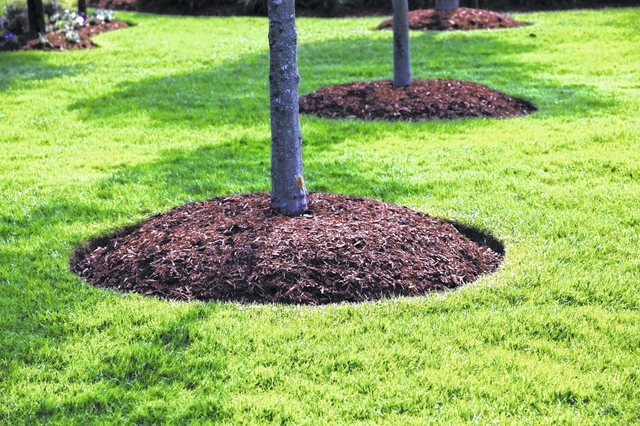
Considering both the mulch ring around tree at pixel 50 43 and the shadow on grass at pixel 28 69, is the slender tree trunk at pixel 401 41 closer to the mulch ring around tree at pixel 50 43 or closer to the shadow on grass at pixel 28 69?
the shadow on grass at pixel 28 69

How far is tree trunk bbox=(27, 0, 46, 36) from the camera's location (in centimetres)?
1588

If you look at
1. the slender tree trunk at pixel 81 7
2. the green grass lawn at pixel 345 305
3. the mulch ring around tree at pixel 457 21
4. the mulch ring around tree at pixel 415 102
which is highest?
the slender tree trunk at pixel 81 7

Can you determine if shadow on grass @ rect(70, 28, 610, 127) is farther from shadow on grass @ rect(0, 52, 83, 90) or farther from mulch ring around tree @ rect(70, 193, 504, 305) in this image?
mulch ring around tree @ rect(70, 193, 504, 305)

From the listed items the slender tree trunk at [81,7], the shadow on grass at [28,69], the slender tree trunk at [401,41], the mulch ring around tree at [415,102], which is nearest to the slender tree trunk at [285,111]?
the mulch ring around tree at [415,102]

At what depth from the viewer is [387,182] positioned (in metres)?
7.61

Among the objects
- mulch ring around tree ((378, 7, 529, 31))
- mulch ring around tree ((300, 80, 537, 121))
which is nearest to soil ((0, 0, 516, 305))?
mulch ring around tree ((300, 80, 537, 121))

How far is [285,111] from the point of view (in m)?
5.77

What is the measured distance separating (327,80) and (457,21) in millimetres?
6445

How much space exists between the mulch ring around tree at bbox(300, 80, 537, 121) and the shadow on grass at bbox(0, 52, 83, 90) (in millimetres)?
5095

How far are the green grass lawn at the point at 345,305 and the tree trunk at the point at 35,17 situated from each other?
3.04 metres

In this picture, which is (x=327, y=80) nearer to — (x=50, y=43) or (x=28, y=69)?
(x=28, y=69)

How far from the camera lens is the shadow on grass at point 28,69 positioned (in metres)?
13.3

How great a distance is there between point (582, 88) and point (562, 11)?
10067mm

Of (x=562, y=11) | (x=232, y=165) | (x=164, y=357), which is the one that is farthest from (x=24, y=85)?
(x=562, y=11)
